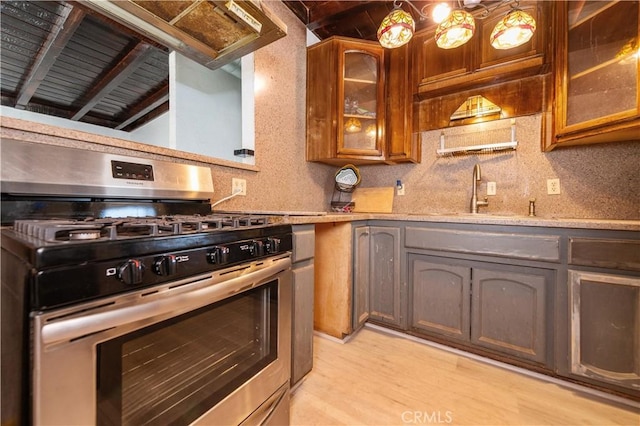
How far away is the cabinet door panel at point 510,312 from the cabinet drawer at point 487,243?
0.39 feet

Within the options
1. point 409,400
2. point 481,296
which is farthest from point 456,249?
point 409,400

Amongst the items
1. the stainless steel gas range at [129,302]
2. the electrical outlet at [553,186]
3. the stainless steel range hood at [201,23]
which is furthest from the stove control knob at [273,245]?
the electrical outlet at [553,186]

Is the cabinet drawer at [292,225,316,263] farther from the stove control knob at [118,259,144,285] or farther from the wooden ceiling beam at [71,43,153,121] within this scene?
the wooden ceiling beam at [71,43,153,121]

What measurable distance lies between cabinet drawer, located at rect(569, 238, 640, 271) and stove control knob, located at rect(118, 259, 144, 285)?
1.81 metres

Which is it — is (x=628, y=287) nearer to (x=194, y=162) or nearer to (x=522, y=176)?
(x=522, y=176)

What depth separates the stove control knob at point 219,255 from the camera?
742mm

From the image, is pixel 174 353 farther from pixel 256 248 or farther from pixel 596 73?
pixel 596 73

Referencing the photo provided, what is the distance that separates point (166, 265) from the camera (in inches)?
25.0

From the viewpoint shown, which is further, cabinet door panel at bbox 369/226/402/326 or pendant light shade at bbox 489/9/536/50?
cabinet door panel at bbox 369/226/402/326

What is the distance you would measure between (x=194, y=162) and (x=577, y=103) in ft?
7.31

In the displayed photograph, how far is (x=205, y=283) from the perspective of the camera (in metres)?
0.72

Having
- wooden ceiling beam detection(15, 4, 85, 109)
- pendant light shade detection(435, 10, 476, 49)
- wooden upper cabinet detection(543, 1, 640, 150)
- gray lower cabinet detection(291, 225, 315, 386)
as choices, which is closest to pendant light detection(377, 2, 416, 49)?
pendant light shade detection(435, 10, 476, 49)

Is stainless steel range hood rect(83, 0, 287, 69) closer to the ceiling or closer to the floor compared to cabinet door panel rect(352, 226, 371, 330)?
closer to the ceiling

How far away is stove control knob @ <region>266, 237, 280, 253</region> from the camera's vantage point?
→ 0.95 meters
